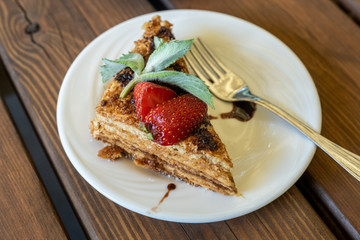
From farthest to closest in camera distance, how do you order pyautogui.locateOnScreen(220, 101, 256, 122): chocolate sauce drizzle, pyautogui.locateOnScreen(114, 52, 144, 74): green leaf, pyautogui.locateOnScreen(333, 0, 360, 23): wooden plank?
pyautogui.locateOnScreen(333, 0, 360, 23): wooden plank < pyautogui.locateOnScreen(220, 101, 256, 122): chocolate sauce drizzle < pyautogui.locateOnScreen(114, 52, 144, 74): green leaf

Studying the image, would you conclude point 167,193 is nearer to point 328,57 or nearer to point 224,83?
point 224,83

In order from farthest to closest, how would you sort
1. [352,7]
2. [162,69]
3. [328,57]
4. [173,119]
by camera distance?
[352,7] → [328,57] → [162,69] → [173,119]

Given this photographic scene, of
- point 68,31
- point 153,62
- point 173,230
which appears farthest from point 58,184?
point 68,31

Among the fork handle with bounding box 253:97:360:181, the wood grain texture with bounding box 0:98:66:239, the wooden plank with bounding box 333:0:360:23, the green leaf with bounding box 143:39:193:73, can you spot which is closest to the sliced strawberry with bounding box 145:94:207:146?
the green leaf with bounding box 143:39:193:73

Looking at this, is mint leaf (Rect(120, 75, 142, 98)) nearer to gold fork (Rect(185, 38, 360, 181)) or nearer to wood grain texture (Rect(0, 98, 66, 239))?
gold fork (Rect(185, 38, 360, 181))

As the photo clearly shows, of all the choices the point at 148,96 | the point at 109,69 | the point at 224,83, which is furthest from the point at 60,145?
the point at 224,83
